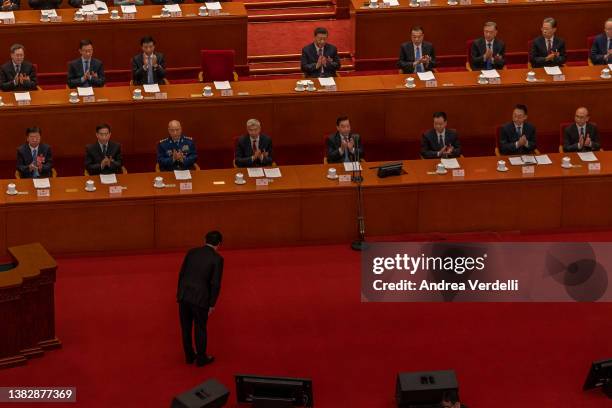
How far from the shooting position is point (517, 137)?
14.1 m

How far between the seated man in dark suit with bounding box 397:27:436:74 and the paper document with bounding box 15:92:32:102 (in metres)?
3.81

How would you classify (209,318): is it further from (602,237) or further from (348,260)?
(602,237)

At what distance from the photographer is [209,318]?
11.9m

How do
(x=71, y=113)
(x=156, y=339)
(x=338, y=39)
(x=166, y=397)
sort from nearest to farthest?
(x=166, y=397)
(x=156, y=339)
(x=71, y=113)
(x=338, y=39)

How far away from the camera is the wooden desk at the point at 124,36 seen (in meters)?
15.4

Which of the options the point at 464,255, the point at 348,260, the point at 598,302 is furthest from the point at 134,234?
the point at 598,302

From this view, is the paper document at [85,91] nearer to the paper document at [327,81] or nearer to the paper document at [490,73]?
the paper document at [327,81]

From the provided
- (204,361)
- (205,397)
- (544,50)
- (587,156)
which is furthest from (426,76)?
(205,397)

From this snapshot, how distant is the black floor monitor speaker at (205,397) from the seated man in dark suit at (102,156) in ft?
11.8

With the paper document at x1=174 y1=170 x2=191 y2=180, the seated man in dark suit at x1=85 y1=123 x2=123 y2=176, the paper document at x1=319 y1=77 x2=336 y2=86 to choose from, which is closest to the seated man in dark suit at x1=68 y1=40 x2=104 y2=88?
the seated man in dark suit at x1=85 y1=123 x2=123 y2=176

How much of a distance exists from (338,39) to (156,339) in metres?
5.94

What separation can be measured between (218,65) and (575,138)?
3.64 metres

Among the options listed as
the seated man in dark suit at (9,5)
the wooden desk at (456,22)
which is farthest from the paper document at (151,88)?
the wooden desk at (456,22)

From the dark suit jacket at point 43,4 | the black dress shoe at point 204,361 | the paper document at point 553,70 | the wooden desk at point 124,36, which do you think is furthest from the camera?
the dark suit jacket at point 43,4
